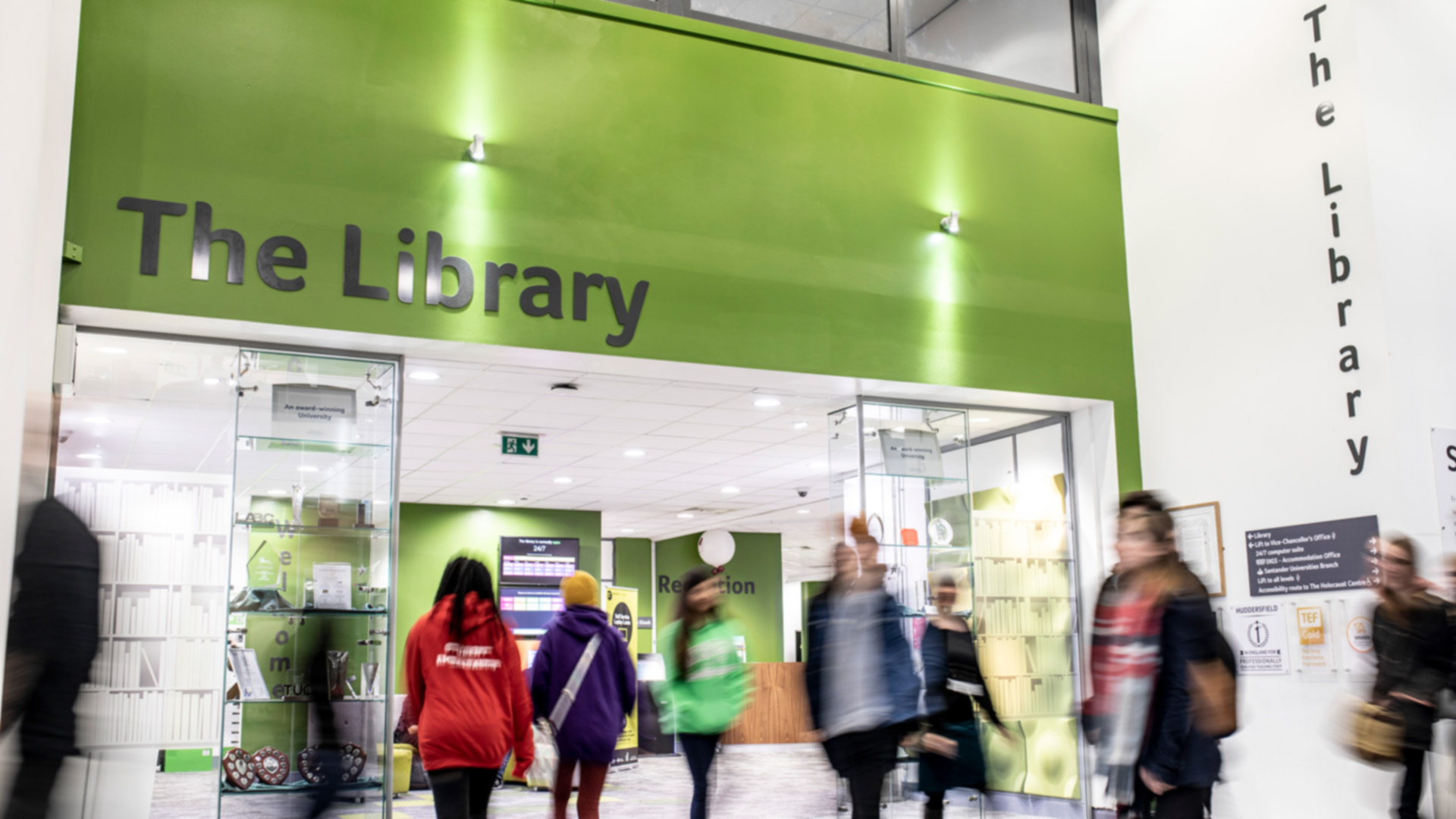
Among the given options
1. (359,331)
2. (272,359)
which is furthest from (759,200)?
(272,359)

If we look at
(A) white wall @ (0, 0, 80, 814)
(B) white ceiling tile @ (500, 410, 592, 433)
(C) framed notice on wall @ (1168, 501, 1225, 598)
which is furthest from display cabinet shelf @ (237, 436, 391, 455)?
(C) framed notice on wall @ (1168, 501, 1225, 598)

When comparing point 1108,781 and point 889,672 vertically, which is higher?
point 889,672

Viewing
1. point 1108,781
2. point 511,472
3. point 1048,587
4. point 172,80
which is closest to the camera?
point 1108,781

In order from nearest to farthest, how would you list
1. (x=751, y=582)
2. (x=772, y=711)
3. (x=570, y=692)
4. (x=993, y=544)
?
(x=570, y=692), (x=993, y=544), (x=772, y=711), (x=751, y=582)

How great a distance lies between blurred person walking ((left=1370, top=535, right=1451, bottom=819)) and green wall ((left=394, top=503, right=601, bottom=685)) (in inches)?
392

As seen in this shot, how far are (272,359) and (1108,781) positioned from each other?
429cm

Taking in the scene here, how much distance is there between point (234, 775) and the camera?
5.38 m

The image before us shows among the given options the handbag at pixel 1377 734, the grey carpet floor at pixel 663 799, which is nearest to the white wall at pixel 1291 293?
the handbag at pixel 1377 734

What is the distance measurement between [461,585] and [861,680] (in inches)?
60.3

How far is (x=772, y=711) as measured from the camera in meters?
15.2

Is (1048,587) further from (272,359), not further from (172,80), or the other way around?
(172,80)

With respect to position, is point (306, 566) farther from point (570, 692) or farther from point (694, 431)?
point (694, 431)

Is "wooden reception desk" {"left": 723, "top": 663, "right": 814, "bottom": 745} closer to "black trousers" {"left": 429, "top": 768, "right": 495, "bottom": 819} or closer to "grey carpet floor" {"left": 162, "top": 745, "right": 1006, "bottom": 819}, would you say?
"grey carpet floor" {"left": 162, "top": 745, "right": 1006, "bottom": 819}

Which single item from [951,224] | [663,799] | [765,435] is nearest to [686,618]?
[951,224]
